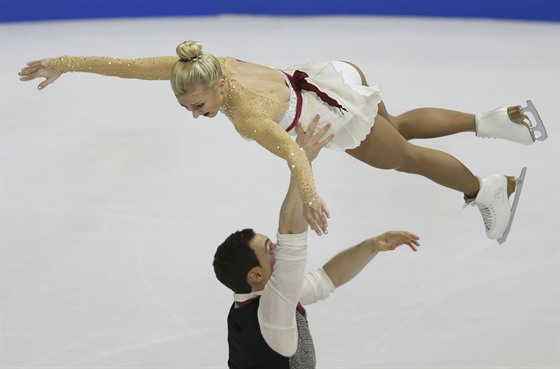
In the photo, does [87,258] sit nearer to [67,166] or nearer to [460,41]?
[67,166]

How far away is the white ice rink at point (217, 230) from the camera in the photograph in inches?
142

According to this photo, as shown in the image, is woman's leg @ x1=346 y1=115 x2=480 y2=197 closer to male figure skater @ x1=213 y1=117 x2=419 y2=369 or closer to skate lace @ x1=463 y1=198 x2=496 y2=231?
skate lace @ x1=463 y1=198 x2=496 y2=231

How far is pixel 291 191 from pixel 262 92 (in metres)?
0.43

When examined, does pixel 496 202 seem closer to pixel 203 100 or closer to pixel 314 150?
pixel 314 150

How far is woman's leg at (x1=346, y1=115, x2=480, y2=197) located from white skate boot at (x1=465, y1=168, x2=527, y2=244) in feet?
0.49

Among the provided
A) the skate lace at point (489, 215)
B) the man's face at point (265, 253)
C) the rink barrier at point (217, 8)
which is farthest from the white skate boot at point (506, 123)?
the rink barrier at point (217, 8)

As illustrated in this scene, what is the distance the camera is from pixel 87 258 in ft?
13.8

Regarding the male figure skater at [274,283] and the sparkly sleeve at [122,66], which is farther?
the sparkly sleeve at [122,66]

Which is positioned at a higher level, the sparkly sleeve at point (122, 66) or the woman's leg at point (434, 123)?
the sparkly sleeve at point (122, 66)

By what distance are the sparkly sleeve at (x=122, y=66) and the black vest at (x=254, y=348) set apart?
2.69ft

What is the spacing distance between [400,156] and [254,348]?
2.88 feet

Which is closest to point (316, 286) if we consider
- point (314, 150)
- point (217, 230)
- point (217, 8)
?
point (314, 150)

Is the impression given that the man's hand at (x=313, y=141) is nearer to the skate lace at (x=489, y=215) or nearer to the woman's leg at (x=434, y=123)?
the woman's leg at (x=434, y=123)

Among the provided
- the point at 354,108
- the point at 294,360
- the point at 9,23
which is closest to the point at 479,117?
the point at 354,108
